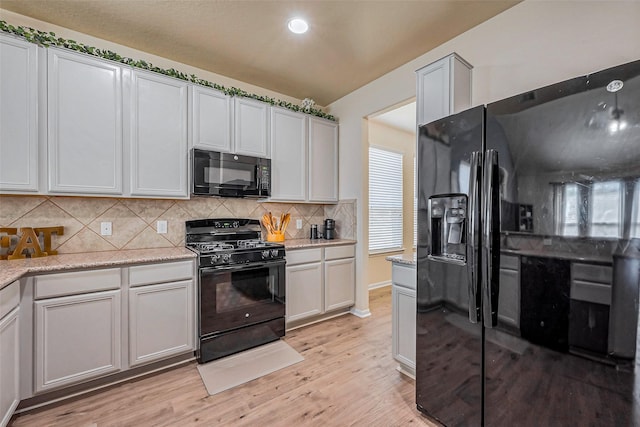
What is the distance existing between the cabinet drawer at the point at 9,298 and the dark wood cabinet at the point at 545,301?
2.61 m

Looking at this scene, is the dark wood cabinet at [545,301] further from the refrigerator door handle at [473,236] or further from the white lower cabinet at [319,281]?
the white lower cabinet at [319,281]

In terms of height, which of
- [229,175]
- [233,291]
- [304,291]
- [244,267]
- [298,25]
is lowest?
[304,291]

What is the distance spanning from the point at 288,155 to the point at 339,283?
166 cm

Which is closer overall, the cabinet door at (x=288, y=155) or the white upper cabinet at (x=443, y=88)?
the white upper cabinet at (x=443, y=88)

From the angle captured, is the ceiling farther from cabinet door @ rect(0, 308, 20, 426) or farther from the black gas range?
cabinet door @ rect(0, 308, 20, 426)

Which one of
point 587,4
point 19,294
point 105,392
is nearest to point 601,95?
point 587,4

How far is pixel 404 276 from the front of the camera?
7.07ft

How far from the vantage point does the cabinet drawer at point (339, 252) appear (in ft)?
10.9

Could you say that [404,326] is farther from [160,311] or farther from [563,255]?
[160,311]

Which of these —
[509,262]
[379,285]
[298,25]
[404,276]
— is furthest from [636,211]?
[379,285]

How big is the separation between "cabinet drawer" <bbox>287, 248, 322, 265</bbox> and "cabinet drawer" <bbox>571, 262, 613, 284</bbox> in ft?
7.54

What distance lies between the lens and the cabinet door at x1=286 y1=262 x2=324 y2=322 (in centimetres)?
302

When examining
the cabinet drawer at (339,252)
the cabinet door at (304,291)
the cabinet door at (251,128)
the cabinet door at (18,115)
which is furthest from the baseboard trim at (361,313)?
the cabinet door at (18,115)

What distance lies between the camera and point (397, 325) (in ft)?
7.28
